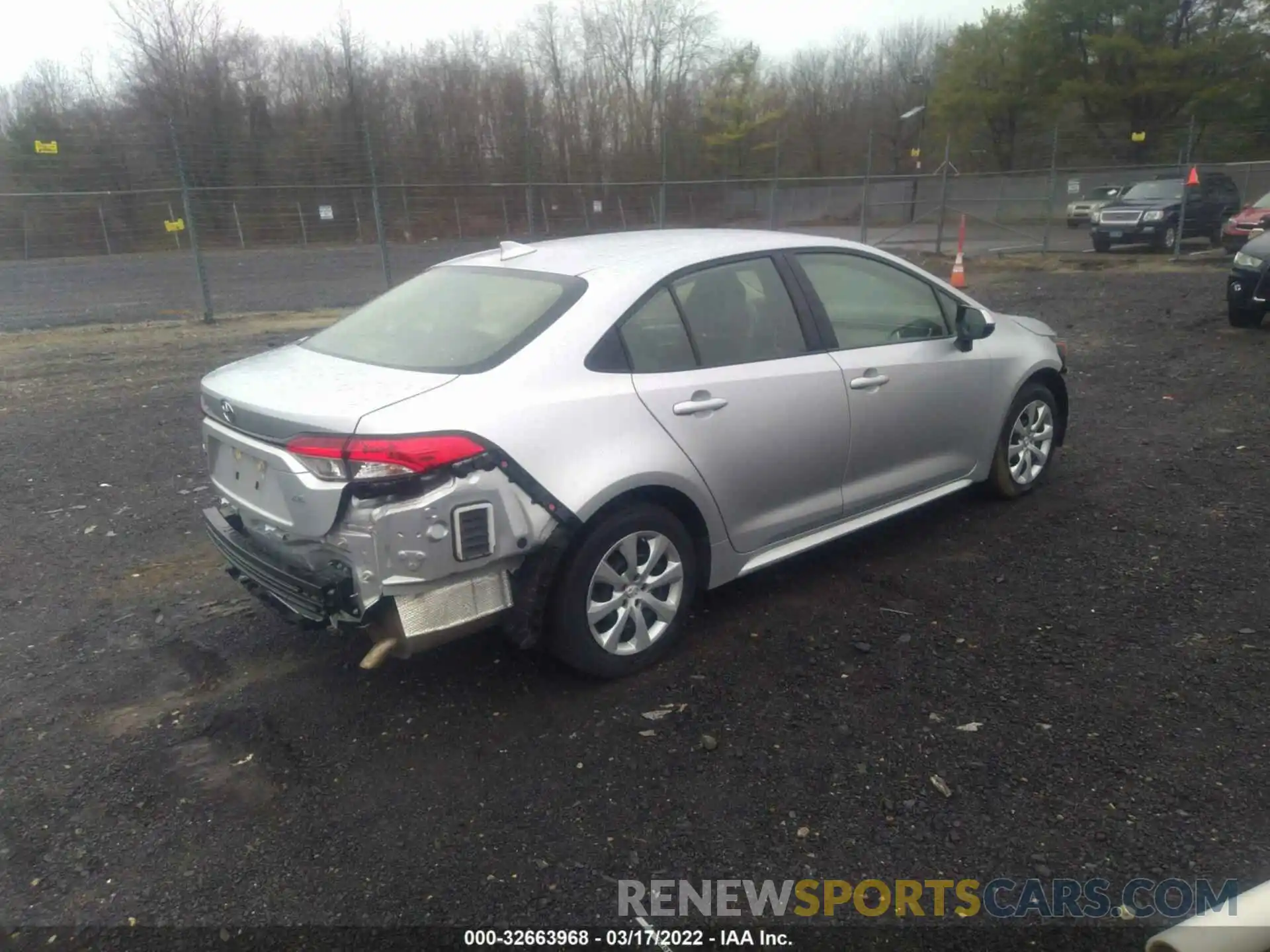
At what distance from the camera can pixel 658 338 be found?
3.77 metres

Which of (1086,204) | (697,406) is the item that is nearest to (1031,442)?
(697,406)

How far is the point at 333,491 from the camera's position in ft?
10.1

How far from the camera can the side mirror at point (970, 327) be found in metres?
4.77

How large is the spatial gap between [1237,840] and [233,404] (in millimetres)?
3523

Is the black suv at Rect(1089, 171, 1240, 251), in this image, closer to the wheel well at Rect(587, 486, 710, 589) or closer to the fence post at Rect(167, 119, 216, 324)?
the fence post at Rect(167, 119, 216, 324)

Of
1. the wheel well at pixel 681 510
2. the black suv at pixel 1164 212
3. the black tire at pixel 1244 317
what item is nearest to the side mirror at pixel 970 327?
the wheel well at pixel 681 510

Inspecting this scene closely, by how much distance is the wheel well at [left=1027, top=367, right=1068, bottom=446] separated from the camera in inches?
212

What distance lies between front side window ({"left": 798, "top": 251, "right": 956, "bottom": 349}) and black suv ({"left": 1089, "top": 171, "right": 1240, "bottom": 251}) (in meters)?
17.5

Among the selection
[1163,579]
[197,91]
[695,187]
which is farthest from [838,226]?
[1163,579]

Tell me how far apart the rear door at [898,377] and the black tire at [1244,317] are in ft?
23.0

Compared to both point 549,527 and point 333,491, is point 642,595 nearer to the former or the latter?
point 549,527

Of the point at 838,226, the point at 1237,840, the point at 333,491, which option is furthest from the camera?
the point at 838,226

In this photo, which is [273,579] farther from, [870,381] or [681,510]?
[870,381]

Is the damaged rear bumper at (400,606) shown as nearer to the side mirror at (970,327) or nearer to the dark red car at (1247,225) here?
the side mirror at (970,327)
